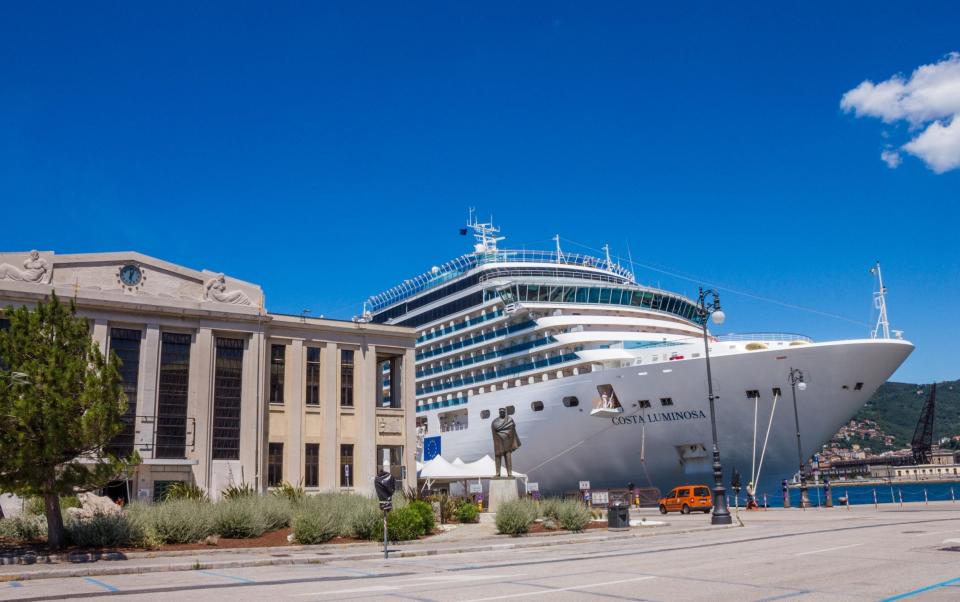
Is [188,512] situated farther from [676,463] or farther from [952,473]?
[952,473]

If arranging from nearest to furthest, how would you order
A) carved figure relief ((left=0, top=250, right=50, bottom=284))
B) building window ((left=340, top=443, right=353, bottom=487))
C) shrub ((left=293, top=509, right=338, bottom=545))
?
shrub ((left=293, top=509, right=338, bottom=545)) < carved figure relief ((left=0, top=250, right=50, bottom=284)) < building window ((left=340, top=443, right=353, bottom=487))

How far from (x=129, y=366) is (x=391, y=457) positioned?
1243cm

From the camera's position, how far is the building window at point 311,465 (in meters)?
33.8

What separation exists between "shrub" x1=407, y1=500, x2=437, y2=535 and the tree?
289 inches

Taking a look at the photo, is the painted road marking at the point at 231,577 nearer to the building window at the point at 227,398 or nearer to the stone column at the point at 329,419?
the building window at the point at 227,398

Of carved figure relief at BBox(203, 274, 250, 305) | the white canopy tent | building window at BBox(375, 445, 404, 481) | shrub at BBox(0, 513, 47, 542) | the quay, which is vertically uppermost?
carved figure relief at BBox(203, 274, 250, 305)

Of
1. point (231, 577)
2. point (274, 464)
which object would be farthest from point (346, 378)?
point (231, 577)

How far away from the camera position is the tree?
16.1 metres

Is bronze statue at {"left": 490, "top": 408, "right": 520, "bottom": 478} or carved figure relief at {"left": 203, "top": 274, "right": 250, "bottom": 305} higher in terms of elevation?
carved figure relief at {"left": 203, "top": 274, "right": 250, "bottom": 305}

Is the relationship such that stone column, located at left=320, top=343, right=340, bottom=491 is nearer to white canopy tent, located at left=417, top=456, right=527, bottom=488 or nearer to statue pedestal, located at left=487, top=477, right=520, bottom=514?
white canopy tent, located at left=417, top=456, right=527, bottom=488

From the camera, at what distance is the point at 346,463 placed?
1374 inches

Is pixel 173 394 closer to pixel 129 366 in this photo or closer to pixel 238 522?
pixel 129 366

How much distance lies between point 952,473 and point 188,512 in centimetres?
21288

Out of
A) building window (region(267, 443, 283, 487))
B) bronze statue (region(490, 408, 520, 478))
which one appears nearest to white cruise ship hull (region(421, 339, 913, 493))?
bronze statue (region(490, 408, 520, 478))
